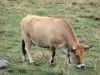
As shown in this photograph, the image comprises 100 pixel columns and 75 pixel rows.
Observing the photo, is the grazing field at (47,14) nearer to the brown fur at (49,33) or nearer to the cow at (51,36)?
the cow at (51,36)

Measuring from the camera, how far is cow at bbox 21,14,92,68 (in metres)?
10.8

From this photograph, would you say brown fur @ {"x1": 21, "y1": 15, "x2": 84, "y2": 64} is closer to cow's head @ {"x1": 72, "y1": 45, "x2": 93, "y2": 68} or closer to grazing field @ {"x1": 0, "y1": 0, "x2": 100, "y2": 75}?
cow's head @ {"x1": 72, "y1": 45, "x2": 93, "y2": 68}

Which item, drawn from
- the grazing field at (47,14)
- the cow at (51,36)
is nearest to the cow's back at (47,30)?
the cow at (51,36)

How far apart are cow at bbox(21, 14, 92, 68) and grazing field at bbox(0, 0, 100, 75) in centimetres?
41

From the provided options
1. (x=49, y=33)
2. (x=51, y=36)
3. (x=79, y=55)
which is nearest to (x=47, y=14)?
(x=49, y=33)

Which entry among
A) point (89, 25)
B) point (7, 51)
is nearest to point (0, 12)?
point (89, 25)

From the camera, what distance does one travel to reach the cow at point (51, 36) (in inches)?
424

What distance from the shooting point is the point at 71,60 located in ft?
35.3

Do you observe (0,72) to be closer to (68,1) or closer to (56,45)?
(56,45)

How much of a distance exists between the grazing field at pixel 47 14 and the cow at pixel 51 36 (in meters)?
0.41

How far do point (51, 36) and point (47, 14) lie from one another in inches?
332

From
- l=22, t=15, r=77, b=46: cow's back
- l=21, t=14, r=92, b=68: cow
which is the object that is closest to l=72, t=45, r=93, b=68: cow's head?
l=21, t=14, r=92, b=68: cow

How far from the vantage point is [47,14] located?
1947 cm

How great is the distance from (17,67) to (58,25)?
6.34 ft
